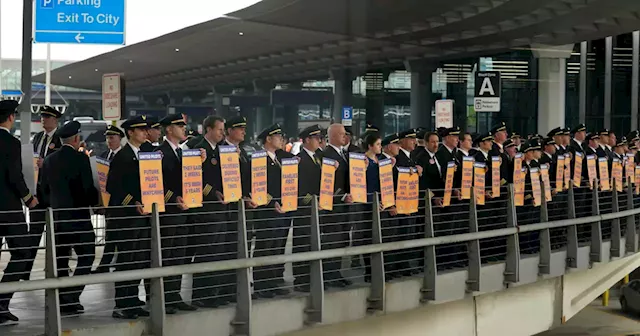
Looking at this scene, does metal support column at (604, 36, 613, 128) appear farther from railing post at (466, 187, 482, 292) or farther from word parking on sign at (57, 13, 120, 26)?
railing post at (466, 187, 482, 292)

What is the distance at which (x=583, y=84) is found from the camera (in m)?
41.8

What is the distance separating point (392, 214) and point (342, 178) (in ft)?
3.17

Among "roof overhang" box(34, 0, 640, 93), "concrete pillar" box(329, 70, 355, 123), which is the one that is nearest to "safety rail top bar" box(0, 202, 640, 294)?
"roof overhang" box(34, 0, 640, 93)

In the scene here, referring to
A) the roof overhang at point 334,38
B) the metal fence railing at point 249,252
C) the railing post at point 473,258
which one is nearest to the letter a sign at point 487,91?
the metal fence railing at point 249,252

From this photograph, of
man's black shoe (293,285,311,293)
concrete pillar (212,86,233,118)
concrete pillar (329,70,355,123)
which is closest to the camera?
man's black shoe (293,285,311,293)

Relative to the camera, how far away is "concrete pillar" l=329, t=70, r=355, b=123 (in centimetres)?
3575

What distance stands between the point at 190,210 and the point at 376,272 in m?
2.15

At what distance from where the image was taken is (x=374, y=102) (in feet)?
122

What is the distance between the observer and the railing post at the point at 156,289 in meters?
8.62

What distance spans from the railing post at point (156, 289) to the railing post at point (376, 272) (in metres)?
2.98

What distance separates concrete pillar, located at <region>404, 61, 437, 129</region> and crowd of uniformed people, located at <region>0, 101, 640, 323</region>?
23077 millimetres

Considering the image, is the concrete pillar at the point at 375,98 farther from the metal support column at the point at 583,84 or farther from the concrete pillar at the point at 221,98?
the metal support column at the point at 583,84

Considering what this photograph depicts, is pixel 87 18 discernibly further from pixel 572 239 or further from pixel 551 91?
pixel 551 91

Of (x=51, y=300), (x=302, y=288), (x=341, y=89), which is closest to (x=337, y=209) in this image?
(x=302, y=288)
